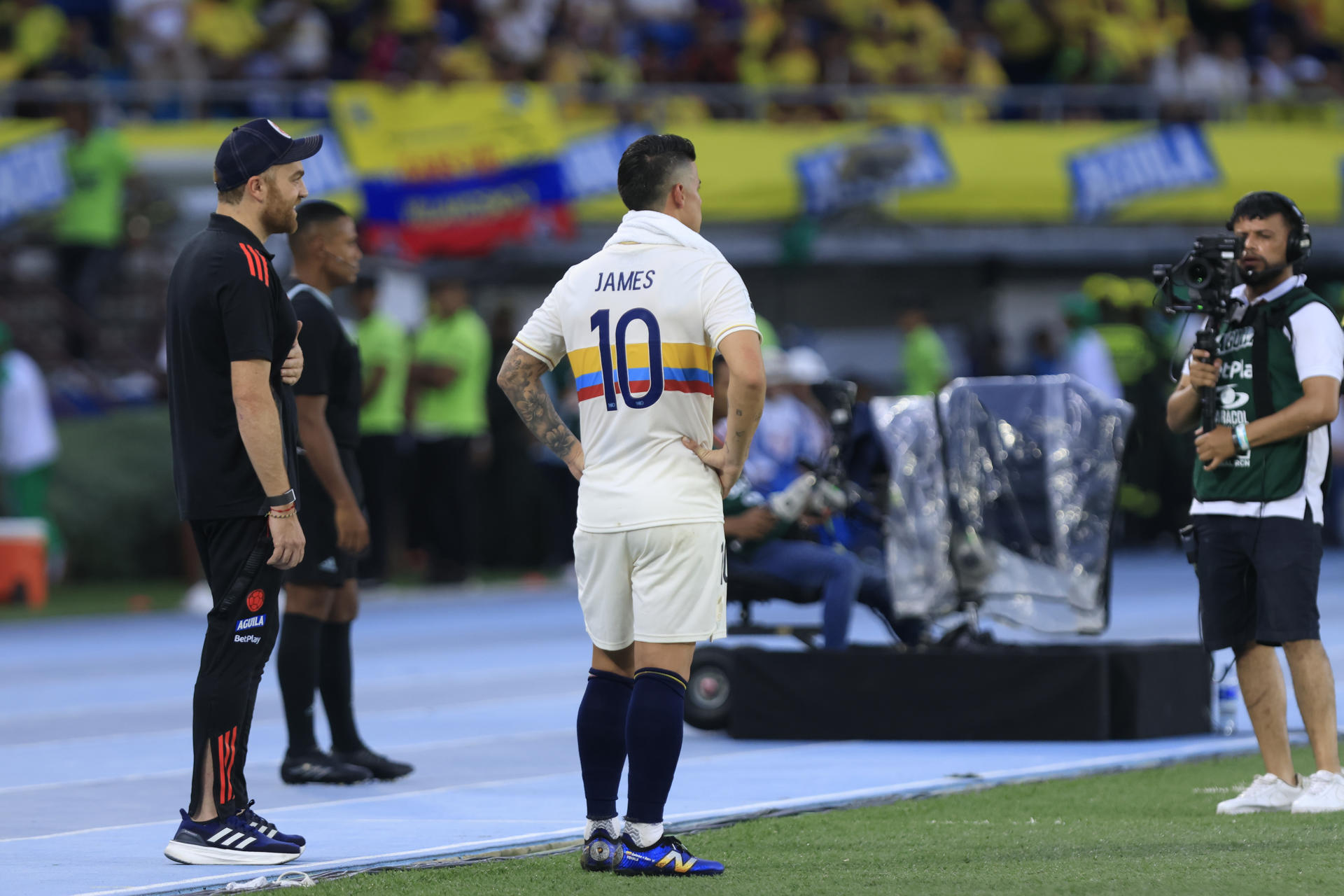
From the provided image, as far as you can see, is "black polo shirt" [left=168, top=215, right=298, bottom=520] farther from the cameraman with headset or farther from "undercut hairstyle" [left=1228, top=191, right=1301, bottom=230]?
"undercut hairstyle" [left=1228, top=191, right=1301, bottom=230]

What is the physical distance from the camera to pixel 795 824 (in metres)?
6.31

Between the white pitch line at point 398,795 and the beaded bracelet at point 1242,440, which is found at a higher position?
the beaded bracelet at point 1242,440

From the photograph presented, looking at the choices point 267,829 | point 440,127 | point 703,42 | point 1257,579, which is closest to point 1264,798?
point 1257,579

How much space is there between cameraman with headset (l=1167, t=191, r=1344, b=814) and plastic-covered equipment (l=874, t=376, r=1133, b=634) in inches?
80.9

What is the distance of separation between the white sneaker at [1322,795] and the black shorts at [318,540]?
3.44 meters

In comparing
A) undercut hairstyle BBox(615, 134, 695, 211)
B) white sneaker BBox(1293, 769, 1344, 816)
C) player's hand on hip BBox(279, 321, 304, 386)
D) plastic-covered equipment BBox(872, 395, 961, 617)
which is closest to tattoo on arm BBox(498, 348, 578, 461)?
undercut hairstyle BBox(615, 134, 695, 211)

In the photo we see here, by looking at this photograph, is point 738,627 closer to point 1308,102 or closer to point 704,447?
point 704,447

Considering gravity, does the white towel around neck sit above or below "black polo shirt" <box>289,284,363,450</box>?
above

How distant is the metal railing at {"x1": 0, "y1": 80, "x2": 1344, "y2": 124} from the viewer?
1786 cm

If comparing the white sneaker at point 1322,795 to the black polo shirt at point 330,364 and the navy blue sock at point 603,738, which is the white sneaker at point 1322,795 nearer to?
the navy blue sock at point 603,738

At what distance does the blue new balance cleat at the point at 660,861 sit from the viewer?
5.30m

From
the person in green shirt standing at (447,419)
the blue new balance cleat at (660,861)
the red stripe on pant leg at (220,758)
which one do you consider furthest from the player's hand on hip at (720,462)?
the person in green shirt standing at (447,419)

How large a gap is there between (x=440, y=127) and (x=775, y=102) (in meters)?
4.59

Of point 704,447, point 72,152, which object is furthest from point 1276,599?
point 72,152
